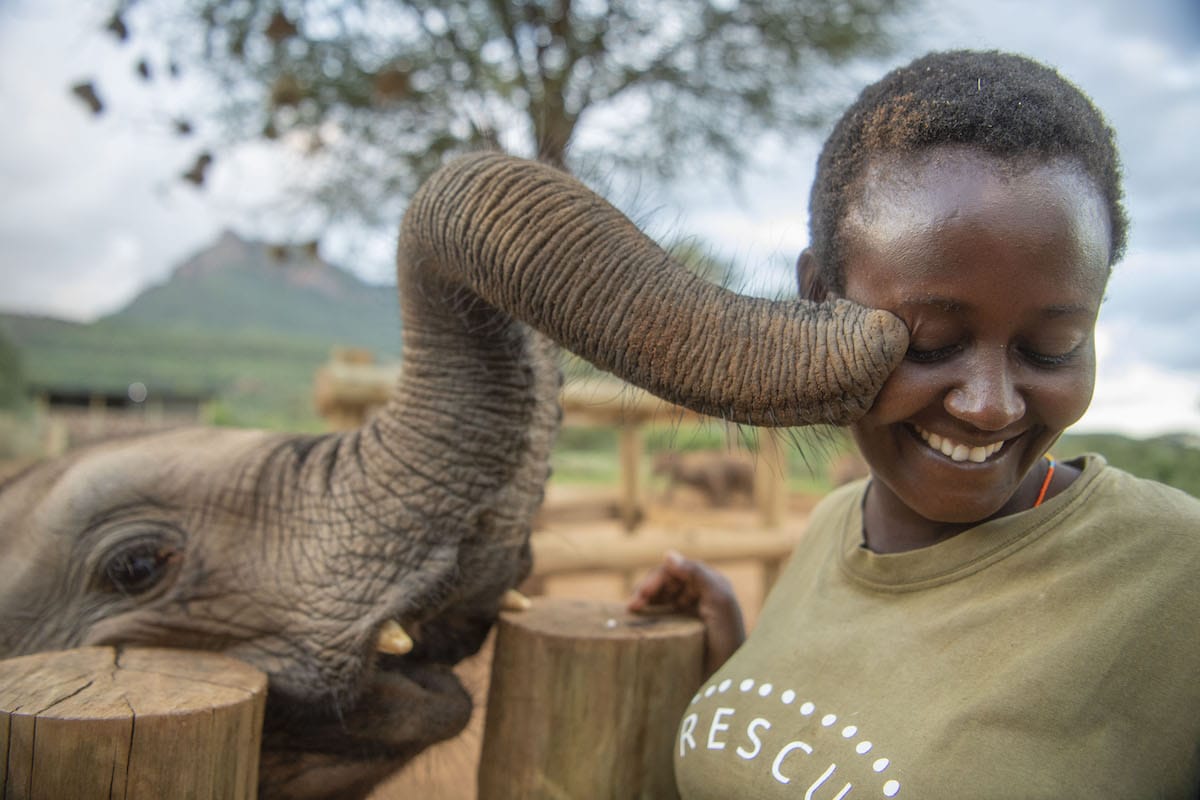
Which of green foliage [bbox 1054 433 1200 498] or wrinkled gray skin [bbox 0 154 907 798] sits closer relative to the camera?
wrinkled gray skin [bbox 0 154 907 798]

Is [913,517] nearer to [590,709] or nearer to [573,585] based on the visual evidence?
[590,709]

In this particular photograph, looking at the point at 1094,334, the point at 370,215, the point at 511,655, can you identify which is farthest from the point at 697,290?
the point at 370,215

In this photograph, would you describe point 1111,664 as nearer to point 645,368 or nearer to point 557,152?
point 645,368

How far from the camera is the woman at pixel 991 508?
3.81 feet

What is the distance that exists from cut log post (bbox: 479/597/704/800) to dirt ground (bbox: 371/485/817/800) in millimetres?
228

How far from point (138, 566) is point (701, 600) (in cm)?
117

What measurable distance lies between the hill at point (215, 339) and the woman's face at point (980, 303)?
3211 cm

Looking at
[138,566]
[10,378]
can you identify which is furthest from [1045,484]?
[10,378]

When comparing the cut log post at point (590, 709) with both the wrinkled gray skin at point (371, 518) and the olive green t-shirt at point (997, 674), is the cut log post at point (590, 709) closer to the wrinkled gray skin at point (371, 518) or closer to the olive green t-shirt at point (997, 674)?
the wrinkled gray skin at point (371, 518)

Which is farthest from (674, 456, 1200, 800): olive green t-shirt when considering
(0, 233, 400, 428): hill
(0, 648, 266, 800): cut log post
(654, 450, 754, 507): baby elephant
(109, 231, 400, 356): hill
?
(109, 231, 400, 356): hill

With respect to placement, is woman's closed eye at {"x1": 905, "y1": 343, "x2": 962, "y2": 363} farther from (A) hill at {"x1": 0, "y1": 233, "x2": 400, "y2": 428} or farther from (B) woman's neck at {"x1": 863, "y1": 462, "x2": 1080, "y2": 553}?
(A) hill at {"x1": 0, "y1": 233, "x2": 400, "y2": 428}

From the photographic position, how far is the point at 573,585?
32.7 feet

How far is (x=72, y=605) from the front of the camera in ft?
6.09

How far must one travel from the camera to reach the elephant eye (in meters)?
1.83
